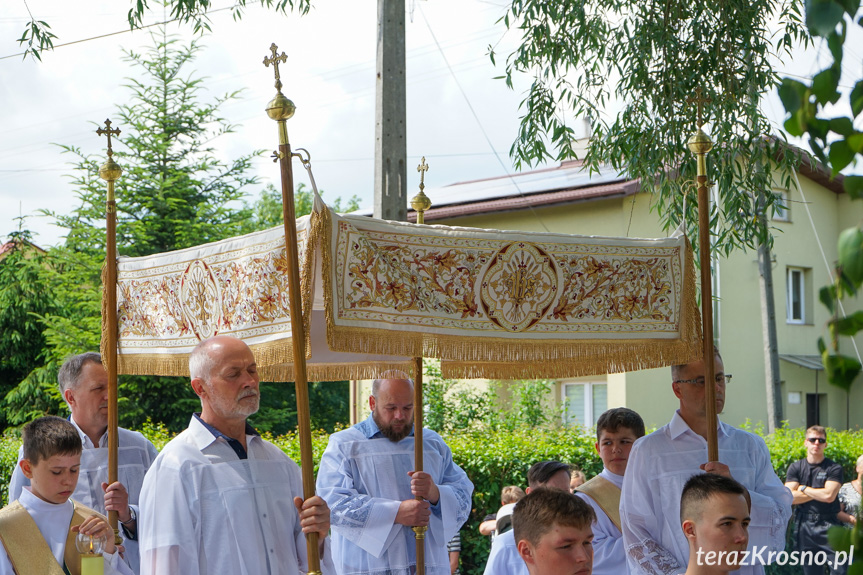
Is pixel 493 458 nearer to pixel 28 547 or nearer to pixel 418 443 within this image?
pixel 418 443

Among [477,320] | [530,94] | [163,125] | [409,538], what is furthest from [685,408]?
[163,125]

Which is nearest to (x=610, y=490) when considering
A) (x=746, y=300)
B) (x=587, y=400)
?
(x=587, y=400)

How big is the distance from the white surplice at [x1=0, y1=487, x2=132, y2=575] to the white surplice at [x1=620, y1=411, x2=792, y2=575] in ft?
7.71

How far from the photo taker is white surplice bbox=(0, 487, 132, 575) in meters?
4.12

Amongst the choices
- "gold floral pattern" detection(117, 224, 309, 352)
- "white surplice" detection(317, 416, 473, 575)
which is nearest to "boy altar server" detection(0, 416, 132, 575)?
"gold floral pattern" detection(117, 224, 309, 352)

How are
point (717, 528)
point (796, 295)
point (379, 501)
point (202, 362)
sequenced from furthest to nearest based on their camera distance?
1. point (796, 295)
2. point (379, 501)
3. point (202, 362)
4. point (717, 528)

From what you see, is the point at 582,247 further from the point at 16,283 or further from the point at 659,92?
the point at 16,283

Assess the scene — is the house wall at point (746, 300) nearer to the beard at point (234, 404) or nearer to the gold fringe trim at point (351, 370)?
the gold fringe trim at point (351, 370)

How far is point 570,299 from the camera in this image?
4.50 m

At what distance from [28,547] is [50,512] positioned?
0.19 m

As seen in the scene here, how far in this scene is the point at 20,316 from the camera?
74.9 feet

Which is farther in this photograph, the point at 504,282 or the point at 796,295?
the point at 796,295

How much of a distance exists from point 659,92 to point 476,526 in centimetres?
462

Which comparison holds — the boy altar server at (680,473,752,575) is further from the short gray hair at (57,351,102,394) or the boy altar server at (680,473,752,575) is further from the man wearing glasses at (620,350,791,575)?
the short gray hair at (57,351,102,394)
